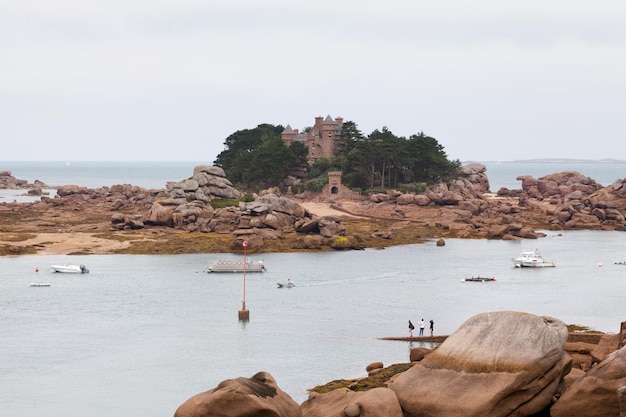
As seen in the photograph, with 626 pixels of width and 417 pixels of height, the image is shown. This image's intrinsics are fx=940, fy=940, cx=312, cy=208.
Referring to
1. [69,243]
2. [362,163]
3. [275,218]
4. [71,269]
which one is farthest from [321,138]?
[71,269]

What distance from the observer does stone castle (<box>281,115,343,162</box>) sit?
17275 centimetres

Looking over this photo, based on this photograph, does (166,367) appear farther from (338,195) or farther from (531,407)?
(338,195)

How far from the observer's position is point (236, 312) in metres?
76.0

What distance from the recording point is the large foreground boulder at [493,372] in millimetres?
32438

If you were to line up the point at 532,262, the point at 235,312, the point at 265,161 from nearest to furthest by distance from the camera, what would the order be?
1. the point at 235,312
2. the point at 532,262
3. the point at 265,161

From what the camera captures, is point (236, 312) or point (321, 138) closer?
point (236, 312)

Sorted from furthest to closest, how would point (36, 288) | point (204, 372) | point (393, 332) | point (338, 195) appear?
point (338, 195) → point (36, 288) → point (393, 332) → point (204, 372)

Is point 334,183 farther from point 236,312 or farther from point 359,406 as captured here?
point 359,406

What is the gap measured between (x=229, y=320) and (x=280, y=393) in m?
39.0

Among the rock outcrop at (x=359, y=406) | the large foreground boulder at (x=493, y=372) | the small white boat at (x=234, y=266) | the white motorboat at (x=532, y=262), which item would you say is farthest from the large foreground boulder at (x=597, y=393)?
the white motorboat at (x=532, y=262)

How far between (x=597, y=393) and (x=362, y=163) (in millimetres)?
128087

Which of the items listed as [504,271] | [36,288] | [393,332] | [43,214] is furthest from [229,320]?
[43,214]

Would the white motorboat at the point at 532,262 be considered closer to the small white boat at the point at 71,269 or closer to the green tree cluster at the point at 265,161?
the small white boat at the point at 71,269

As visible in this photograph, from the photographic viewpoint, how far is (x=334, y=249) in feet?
366
